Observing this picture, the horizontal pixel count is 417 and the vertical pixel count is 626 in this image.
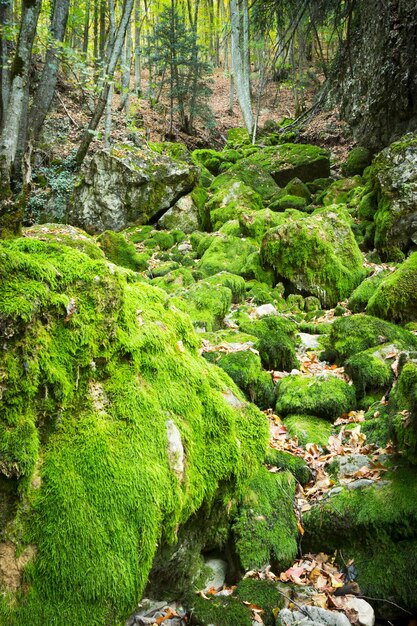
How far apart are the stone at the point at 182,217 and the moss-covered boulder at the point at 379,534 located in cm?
1197

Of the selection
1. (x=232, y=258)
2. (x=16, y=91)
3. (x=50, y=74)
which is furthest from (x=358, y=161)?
(x=16, y=91)

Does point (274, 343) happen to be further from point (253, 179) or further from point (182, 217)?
point (253, 179)

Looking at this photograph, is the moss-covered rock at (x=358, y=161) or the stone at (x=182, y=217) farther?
the moss-covered rock at (x=358, y=161)

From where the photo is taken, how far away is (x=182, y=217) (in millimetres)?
14773

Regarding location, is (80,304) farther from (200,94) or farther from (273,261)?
(200,94)

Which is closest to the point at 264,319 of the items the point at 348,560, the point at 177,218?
the point at 348,560

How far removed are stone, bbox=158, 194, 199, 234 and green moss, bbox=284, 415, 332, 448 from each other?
10.5 metres

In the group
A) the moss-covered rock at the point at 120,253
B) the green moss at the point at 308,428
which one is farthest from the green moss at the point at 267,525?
the moss-covered rock at the point at 120,253

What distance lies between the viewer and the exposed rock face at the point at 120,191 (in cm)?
1403

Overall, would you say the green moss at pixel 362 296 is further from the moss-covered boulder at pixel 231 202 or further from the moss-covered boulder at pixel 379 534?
the moss-covered boulder at pixel 231 202

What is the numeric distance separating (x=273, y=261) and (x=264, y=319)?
10.0 feet

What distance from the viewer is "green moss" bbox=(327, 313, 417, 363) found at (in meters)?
6.07

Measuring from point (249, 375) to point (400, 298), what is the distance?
3.14 m

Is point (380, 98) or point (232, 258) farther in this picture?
point (380, 98)
